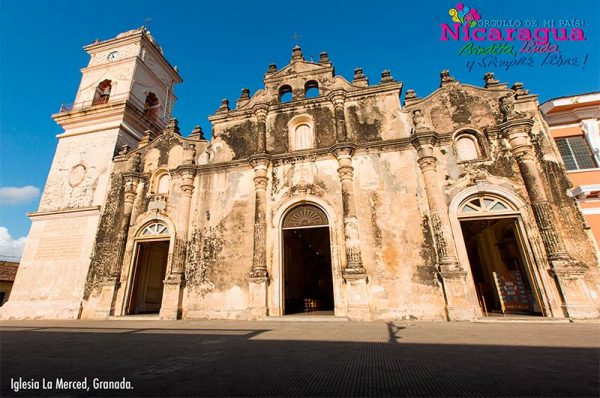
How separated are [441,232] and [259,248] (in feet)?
22.8

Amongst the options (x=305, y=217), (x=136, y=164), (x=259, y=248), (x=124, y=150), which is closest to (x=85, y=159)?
(x=124, y=150)

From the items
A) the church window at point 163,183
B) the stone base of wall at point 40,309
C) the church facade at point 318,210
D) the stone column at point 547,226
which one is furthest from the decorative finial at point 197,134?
the stone column at point 547,226

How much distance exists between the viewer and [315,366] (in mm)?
3809

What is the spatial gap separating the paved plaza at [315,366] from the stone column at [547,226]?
3.80 metres

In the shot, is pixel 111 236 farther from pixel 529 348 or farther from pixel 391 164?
pixel 529 348

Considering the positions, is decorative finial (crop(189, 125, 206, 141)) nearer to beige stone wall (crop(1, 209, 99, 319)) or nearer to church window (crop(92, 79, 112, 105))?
beige stone wall (crop(1, 209, 99, 319))

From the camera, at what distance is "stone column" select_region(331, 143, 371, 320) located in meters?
10.1

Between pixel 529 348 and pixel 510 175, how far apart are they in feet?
26.9

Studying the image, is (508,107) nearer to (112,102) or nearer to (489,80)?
(489,80)

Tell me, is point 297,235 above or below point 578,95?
below

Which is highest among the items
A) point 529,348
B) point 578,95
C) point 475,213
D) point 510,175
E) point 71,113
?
point 71,113

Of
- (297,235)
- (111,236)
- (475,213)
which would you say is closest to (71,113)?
(111,236)

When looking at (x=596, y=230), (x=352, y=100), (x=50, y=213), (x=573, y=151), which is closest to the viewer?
(x=596, y=230)

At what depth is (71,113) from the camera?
683 inches
